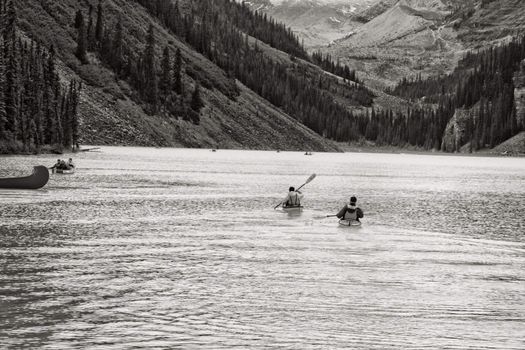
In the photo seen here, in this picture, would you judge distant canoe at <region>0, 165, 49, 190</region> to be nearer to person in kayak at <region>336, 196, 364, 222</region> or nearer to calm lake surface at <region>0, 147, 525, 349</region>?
calm lake surface at <region>0, 147, 525, 349</region>

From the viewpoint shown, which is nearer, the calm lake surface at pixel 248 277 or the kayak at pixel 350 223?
the calm lake surface at pixel 248 277

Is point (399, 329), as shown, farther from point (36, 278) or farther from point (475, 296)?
point (36, 278)

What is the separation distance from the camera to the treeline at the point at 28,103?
133250mm

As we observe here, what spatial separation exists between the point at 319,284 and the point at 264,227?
62.6ft

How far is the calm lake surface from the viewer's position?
2116 cm

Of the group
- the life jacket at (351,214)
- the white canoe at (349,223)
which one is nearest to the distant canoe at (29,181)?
the white canoe at (349,223)

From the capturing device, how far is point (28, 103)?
477 feet

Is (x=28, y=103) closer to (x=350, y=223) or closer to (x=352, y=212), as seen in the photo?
(x=350, y=223)

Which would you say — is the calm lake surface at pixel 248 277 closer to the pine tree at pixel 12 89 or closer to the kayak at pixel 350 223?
the kayak at pixel 350 223

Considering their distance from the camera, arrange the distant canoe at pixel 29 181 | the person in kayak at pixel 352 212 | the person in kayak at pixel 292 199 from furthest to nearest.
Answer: the distant canoe at pixel 29 181
the person in kayak at pixel 292 199
the person in kayak at pixel 352 212

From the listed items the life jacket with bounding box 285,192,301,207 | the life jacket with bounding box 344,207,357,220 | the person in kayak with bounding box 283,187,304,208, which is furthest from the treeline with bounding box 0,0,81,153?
the life jacket with bounding box 344,207,357,220

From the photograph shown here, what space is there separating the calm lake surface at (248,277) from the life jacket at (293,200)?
174 cm

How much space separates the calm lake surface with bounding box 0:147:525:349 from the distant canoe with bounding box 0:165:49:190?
3.68 metres

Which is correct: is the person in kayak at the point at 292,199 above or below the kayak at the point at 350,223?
above
